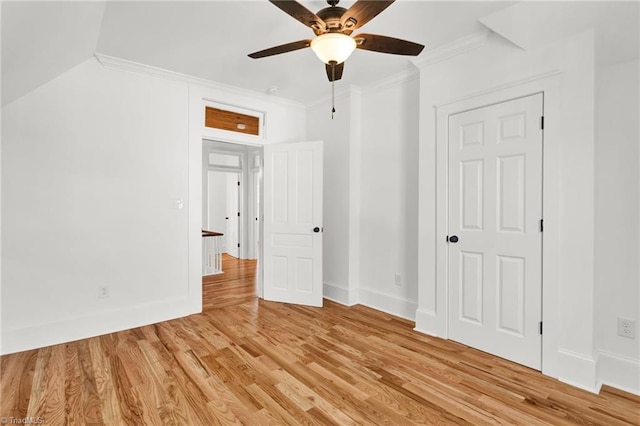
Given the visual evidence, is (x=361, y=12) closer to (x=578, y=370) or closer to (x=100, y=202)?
(x=578, y=370)

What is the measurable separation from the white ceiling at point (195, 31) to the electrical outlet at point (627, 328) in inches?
76.1

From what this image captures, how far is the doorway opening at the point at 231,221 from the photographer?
486 cm

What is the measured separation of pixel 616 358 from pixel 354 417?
201 cm

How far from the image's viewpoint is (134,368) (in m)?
2.47

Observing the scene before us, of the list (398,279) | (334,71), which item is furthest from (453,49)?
(398,279)

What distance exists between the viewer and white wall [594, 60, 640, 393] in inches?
90.7

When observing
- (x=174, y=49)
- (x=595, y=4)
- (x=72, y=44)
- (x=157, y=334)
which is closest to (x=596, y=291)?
(x=595, y=4)

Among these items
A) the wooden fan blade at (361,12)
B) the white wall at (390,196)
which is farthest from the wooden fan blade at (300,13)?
the white wall at (390,196)

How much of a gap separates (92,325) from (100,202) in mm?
1188

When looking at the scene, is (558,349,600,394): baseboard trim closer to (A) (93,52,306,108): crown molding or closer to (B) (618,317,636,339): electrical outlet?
(B) (618,317,636,339): electrical outlet

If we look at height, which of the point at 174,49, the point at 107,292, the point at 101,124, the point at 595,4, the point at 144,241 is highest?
the point at 174,49

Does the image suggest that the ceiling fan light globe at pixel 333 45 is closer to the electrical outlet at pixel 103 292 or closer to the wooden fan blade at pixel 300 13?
the wooden fan blade at pixel 300 13

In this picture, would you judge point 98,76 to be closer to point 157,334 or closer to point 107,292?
point 107,292

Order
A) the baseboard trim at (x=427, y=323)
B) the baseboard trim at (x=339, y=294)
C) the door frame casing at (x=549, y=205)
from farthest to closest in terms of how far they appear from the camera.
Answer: the baseboard trim at (x=339, y=294)
the baseboard trim at (x=427, y=323)
the door frame casing at (x=549, y=205)
